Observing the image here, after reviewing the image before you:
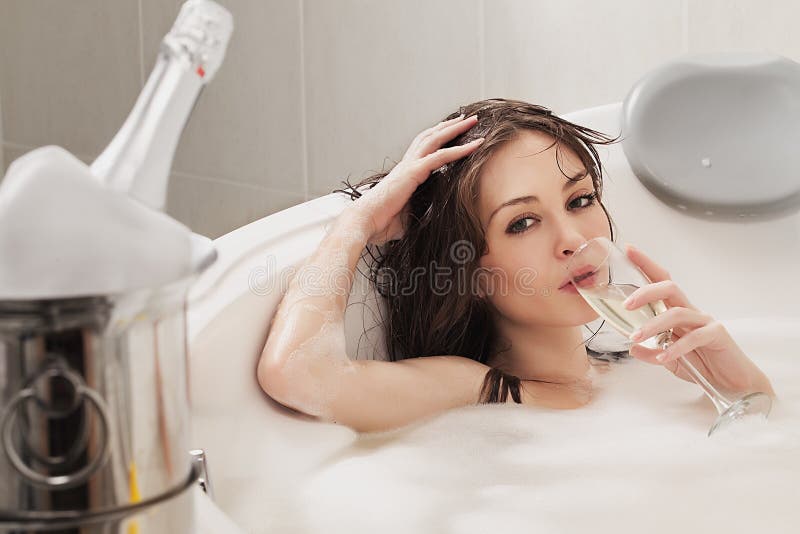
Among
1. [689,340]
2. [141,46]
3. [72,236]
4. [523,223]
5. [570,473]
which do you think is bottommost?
[570,473]

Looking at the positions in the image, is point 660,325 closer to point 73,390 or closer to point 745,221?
point 745,221

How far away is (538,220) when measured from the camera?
3.49ft

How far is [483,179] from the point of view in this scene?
3.52ft

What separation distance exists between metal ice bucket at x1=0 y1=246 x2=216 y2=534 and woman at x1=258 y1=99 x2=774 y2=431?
25.7 inches

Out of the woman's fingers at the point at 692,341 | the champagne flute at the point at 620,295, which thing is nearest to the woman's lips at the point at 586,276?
the champagne flute at the point at 620,295

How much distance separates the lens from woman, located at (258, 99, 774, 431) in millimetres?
990

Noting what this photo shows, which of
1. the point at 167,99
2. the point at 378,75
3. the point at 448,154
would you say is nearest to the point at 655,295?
the point at 448,154

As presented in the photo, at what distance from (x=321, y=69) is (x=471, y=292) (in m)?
0.99

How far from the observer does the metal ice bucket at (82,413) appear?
29cm

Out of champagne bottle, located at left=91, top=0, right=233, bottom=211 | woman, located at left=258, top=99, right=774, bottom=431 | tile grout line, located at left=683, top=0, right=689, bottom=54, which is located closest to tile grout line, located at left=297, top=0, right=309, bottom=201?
tile grout line, located at left=683, top=0, right=689, bottom=54

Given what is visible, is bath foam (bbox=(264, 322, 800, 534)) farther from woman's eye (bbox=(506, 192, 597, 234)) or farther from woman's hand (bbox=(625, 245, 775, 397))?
woman's eye (bbox=(506, 192, 597, 234))

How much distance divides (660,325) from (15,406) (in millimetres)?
763

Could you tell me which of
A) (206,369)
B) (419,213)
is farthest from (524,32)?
(206,369)

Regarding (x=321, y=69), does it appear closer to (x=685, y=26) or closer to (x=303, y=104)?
(x=303, y=104)
